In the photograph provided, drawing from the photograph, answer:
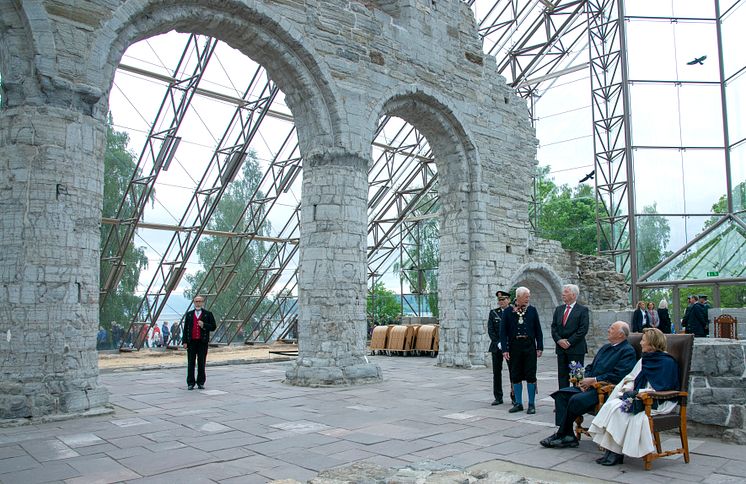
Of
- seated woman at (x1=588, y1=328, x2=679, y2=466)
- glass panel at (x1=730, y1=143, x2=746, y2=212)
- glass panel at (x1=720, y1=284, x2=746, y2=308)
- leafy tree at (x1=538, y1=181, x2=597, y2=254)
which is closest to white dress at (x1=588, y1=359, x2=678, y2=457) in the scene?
seated woman at (x1=588, y1=328, x2=679, y2=466)

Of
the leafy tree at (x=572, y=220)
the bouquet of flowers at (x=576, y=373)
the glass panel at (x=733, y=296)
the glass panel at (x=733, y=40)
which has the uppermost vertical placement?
the glass panel at (x=733, y=40)

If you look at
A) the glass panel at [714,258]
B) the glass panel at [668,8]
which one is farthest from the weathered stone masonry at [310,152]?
the glass panel at [668,8]

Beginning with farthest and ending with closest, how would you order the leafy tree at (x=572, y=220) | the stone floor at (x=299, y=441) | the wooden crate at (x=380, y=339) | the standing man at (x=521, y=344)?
the leafy tree at (x=572, y=220) < the wooden crate at (x=380, y=339) < the standing man at (x=521, y=344) < the stone floor at (x=299, y=441)

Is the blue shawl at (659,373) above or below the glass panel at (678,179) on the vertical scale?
below

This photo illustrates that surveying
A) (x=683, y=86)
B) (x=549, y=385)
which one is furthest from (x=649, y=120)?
(x=549, y=385)

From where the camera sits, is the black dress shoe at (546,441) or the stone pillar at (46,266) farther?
the stone pillar at (46,266)

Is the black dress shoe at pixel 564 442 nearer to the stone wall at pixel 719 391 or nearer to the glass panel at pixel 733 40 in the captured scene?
the stone wall at pixel 719 391

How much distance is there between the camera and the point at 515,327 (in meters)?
6.66

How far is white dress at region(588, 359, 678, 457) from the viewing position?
4.26m

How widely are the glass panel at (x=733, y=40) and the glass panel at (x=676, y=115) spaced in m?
0.83

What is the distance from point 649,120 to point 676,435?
1591 cm

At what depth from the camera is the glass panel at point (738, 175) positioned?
17.4m

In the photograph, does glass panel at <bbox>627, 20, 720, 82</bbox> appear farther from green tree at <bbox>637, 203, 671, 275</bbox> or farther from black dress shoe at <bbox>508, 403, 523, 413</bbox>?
black dress shoe at <bbox>508, 403, 523, 413</bbox>

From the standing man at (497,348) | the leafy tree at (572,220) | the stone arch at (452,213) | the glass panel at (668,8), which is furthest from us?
the leafy tree at (572,220)
